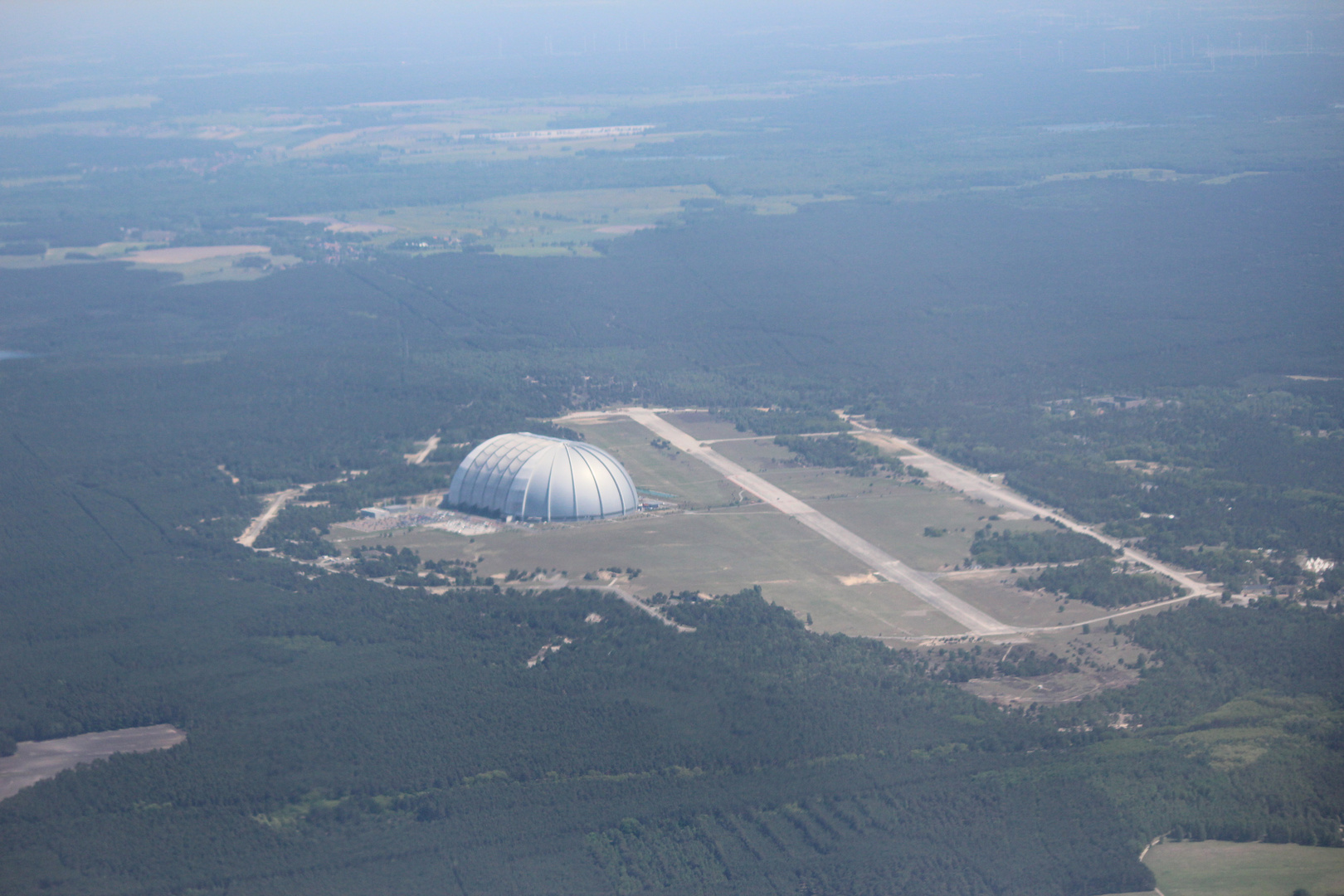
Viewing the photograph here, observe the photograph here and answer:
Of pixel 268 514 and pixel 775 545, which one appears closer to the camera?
pixel 775 545

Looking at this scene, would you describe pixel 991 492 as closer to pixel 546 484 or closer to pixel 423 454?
pixel 546 484

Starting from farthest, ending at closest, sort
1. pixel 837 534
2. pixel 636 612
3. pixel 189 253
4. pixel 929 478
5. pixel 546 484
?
pixel 189 253
pixel 929 478
pixel 546 484
pixel 837 534
pixel 636 612

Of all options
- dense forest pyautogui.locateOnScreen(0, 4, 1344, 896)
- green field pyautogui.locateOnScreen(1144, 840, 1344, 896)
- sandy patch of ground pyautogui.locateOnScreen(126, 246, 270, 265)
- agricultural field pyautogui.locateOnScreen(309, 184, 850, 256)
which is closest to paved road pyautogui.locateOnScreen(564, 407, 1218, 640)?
dense forest pyautogui.locateOnScreen(0, 4, 1344, 896)

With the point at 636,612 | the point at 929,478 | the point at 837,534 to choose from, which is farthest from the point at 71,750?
the point at 929,478

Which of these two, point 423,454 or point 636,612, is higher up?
point 423,454

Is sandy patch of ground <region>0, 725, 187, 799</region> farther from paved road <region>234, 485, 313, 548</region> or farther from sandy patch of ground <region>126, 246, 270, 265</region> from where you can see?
sandy patch of ground <region>126, 246, 270, 265</region>


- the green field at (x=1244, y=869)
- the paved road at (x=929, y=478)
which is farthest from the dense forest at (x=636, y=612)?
the paved road at (x=929, y=478)

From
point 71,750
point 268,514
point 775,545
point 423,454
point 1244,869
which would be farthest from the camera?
point 423,454
